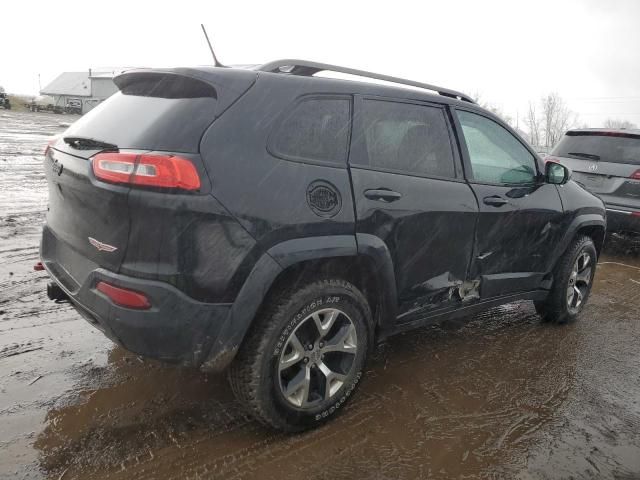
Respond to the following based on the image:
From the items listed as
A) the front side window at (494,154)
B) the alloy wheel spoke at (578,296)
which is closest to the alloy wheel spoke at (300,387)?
the front side window at (494,154)

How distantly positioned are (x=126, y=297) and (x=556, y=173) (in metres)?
3.26

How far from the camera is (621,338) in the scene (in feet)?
13.8

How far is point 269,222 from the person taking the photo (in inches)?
90.3

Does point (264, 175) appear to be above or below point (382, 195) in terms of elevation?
above

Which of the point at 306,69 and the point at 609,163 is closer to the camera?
the point at 306,69

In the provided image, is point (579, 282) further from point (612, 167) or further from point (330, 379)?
point (330, 379)

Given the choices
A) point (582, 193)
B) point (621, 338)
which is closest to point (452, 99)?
point (582, 193)

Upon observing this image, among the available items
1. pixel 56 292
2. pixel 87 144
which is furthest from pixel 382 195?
pixel 56 292

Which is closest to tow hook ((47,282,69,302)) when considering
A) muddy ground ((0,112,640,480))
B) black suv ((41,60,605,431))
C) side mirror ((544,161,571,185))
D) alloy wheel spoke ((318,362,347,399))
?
black suv ((41,60,605,431))

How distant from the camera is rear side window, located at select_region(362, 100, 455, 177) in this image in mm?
2838

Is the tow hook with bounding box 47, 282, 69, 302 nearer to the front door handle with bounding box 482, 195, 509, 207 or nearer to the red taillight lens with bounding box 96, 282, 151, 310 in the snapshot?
the red taillight lens with bounding box 96, 282, 151, 310

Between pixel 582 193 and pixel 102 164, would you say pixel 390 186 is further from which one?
pixel 582 193

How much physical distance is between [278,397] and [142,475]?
2.25 feet

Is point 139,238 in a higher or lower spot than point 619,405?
higher
